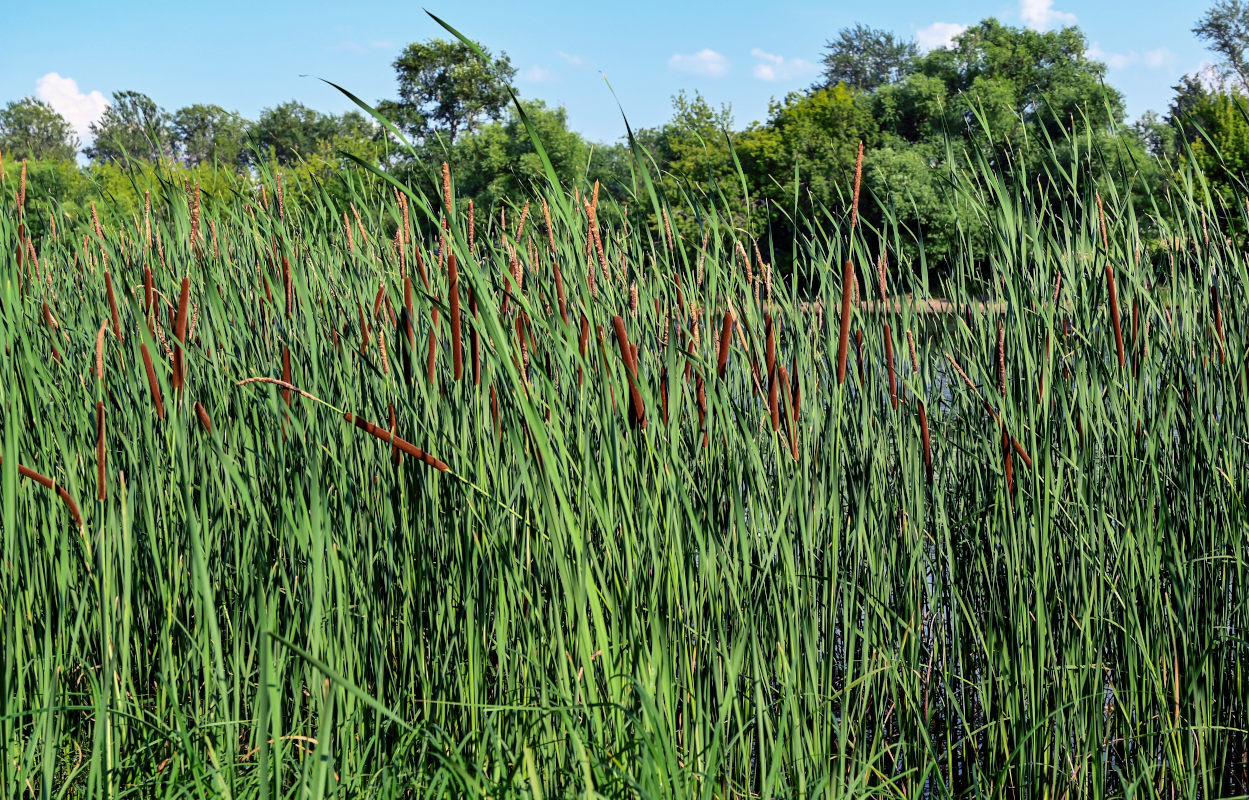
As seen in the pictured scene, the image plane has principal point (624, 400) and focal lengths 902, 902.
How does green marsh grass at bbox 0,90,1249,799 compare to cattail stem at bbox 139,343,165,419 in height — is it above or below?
below

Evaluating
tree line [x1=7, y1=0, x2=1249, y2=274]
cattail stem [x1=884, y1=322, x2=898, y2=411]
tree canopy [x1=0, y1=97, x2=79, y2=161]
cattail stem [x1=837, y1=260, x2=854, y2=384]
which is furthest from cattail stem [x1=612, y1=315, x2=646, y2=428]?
tree canopy [x1=0, y1=97, x2=79, y2=161]

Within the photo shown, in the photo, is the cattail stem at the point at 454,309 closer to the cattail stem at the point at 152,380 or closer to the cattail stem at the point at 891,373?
the cattail stem at the point at 152,380

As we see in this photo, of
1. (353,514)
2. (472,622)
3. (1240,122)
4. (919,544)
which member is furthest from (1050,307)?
(1240,122)

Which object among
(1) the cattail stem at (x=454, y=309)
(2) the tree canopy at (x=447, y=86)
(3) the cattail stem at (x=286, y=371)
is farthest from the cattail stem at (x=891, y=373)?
(2) the tree canopy at (x=447, y=86)

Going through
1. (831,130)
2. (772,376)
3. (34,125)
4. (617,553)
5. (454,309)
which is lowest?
(617,553)

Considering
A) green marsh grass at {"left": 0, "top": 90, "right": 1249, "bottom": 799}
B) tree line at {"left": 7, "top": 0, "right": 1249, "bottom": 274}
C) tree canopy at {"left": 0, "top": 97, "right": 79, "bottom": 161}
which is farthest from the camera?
tree canopy at {"left": 0, "top": 97, "right": 79, "bottom": 161}

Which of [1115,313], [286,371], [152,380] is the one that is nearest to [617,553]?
[286,371]

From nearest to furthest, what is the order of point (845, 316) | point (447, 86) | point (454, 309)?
point (454, 309)
point (845, 316)
point (447, 86)

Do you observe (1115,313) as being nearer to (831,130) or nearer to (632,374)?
(632,374)

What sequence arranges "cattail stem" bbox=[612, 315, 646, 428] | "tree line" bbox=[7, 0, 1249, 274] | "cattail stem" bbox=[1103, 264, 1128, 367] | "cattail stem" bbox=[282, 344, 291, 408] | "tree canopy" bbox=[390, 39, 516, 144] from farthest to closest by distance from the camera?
"tree canopy" bbox=[390, 39, 516, 144] < "tree line" bbox=[7, 0, 1249, 274] < "cattail stem" bbox=[1103, 264, 1128, 367] < "cattail stem" bbox=[282, 344, 291, 408] < "cattail stem" bbox=[612, 315, 646, 428]

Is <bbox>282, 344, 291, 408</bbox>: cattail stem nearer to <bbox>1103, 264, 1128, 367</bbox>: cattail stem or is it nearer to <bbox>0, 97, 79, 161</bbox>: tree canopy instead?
<bbox>1103, 264, 1128, 367</bbox>: cattail stem

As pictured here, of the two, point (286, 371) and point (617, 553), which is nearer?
point (617, 553)

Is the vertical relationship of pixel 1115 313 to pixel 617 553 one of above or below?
above

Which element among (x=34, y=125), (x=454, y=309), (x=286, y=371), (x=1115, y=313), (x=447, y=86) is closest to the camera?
(x=454, y=309)
